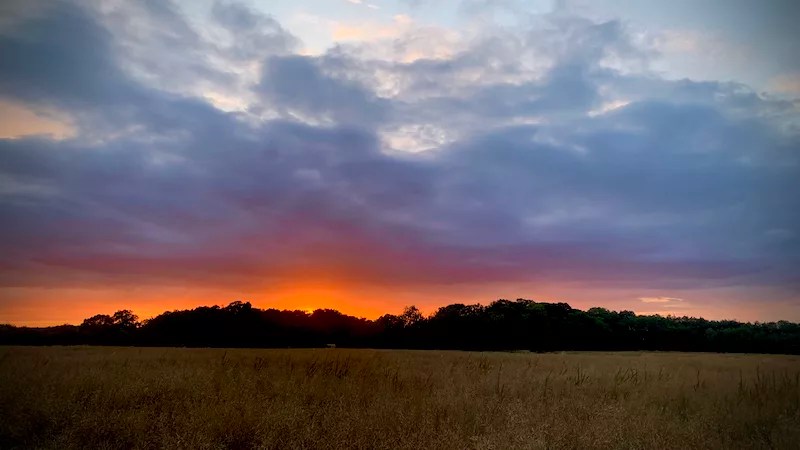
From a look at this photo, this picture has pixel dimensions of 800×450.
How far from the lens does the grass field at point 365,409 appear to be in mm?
7055

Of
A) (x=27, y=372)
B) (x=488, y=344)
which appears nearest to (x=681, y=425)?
(x=27, y=372)

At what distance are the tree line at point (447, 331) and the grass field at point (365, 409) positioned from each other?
64.6 ft

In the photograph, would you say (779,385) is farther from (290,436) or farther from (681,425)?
(290,436)

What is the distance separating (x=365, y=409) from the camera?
837 cm

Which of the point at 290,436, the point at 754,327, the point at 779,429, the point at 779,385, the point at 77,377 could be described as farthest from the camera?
the point at 754,327

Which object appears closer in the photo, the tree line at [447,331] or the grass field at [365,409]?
the grass field at [365,409]

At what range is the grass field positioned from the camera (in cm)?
705

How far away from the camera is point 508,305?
66125 mm

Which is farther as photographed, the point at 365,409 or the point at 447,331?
the point at 447,331

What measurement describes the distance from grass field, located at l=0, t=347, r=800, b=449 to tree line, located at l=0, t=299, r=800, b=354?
19.7m

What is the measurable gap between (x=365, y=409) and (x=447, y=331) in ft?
154

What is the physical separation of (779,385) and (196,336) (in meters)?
32.6

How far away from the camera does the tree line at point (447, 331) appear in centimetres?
3316

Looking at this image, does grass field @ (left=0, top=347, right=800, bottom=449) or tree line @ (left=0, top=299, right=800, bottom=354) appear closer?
grass field @ (left=0, top=347, right=800, bottom=449)
